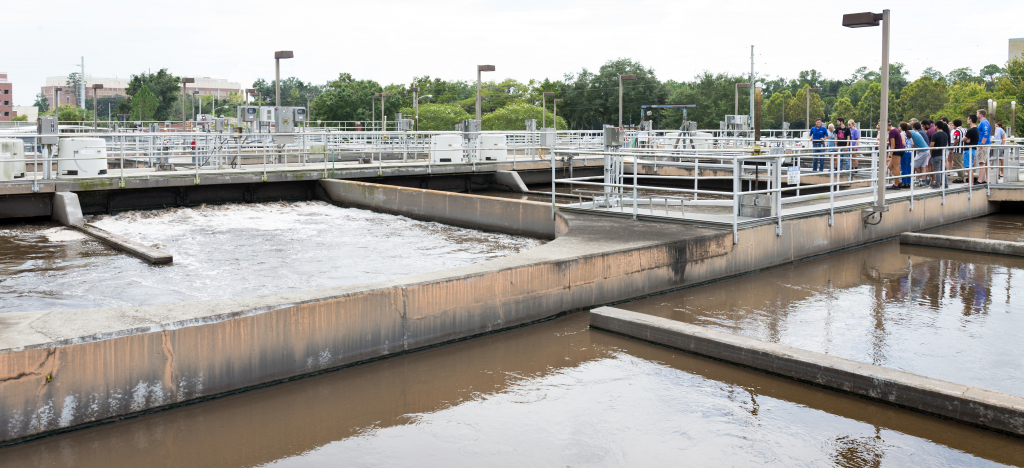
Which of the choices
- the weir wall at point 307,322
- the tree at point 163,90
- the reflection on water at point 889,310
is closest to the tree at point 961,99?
the reflection on water at point 889,310

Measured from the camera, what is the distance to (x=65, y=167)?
1928 cm

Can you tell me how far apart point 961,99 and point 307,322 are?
112500mm

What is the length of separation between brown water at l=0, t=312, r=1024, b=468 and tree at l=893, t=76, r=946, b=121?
108043 mm

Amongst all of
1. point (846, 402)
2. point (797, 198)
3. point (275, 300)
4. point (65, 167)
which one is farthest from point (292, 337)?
point (65, 167)

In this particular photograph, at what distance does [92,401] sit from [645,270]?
662cm

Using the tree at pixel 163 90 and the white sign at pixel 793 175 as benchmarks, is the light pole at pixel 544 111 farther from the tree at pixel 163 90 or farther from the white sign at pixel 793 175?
the tree at pixel 163 90

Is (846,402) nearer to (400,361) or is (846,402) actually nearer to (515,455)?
(515,455)

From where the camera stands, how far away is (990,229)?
16.3m

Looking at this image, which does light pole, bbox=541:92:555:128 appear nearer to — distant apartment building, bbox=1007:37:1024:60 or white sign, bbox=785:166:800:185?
white sign, bbox=785:166:800:185

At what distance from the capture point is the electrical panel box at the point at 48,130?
17647 millimetres

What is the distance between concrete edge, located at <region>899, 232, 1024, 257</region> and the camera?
1318 centimetres

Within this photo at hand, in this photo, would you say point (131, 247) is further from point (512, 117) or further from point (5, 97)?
point (5, 97)

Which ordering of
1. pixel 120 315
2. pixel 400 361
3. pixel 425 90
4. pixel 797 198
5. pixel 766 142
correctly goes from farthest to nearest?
1. pixel 425 90
2. pixel 766 142
3. pixel 797 198
4. pixel 400 361
5. pixel 120 315

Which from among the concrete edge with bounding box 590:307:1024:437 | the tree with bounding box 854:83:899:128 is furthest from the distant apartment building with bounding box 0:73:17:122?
the concrete edge with bounding box 590:307:1024:437
